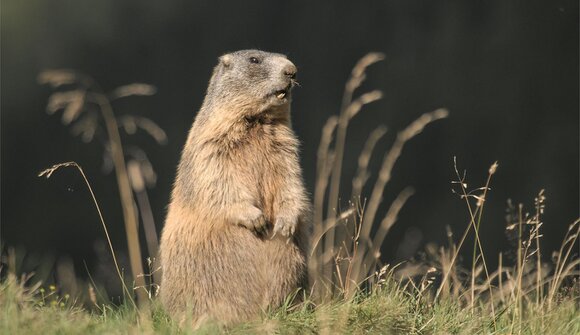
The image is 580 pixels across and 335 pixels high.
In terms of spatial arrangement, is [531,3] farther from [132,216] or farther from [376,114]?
[132,216]

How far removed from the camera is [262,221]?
4949 mm

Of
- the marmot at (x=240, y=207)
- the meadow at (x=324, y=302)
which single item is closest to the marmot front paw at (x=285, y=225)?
the marmot at (x=240, y=207)

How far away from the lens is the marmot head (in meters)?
5.10

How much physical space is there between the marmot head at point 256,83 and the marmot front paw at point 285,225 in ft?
1.78

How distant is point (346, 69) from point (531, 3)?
6.55 feet

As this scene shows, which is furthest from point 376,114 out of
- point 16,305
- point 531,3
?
point 16,305

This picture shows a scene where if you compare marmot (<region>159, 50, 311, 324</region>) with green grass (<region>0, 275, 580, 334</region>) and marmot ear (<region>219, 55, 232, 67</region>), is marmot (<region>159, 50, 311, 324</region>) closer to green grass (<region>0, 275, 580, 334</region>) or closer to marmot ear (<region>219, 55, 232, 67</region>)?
marmot ear (<region>219, 55, 232, 67</region>)

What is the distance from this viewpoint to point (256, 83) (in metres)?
5.16

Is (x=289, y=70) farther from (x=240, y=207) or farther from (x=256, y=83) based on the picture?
(x=240, y=207)

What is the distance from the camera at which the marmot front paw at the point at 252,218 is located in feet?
16.1

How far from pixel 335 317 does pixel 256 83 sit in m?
1.38

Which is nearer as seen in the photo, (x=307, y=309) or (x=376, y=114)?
(x=307, y=309)

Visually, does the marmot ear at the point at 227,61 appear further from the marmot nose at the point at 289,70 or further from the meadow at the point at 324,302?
the meadow at the point at 324,302

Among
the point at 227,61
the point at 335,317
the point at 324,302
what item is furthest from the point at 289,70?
the point at 335,317
